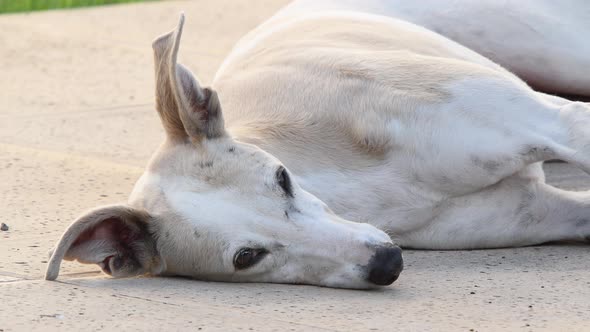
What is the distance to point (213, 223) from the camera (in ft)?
13.6

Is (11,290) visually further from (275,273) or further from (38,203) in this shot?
(38,203)

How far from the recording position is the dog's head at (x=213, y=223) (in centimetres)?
412

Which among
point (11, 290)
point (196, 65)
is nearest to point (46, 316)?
point (11, 290)

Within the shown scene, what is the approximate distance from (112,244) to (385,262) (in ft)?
3.03

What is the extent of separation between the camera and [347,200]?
4613 mm

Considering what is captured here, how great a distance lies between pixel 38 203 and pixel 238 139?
1.40 m

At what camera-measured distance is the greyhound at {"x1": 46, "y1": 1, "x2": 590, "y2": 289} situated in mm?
4160

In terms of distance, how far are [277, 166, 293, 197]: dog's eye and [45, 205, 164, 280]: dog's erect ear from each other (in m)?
0.45

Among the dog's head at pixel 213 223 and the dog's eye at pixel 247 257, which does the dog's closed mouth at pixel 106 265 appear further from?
the dog's eye at pixel 247 257

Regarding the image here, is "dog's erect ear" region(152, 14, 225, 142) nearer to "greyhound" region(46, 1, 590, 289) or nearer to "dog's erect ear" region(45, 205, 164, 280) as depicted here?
"greyhound" region(46, 1, 590, 289)

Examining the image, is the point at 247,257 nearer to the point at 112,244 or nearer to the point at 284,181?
the point at 284,181

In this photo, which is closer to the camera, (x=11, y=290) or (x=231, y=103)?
(x=11, y=290)

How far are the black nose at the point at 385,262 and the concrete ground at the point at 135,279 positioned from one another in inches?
3.4

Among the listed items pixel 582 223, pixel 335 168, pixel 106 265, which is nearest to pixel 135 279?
pixel 106 265
